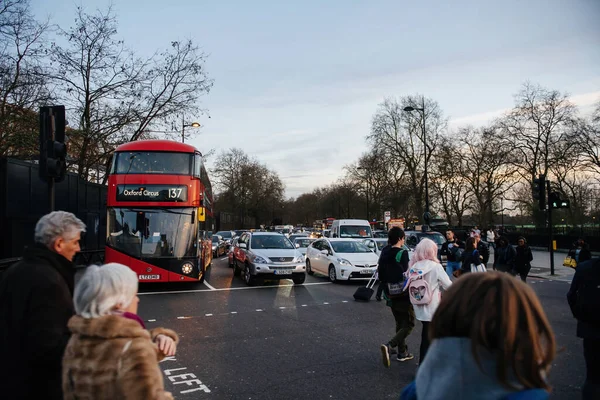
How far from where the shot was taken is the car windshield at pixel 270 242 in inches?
634

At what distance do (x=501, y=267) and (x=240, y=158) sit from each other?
7072cm

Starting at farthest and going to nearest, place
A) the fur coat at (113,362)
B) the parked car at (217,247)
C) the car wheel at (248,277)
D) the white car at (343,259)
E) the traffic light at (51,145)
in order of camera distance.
Result: the parked car at (217,247) < the white car at (343,259) < the car wheel at (248,277) < the traffic light at (51,145) < the fur coat at (113,362)

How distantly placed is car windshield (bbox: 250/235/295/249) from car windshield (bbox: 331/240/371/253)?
5.60 feet

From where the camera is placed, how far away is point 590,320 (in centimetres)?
371

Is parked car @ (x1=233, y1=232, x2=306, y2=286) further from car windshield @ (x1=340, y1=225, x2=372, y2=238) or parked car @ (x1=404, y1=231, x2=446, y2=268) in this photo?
car windshield @ (x1=340, y1=225, x2=372, y2=238)

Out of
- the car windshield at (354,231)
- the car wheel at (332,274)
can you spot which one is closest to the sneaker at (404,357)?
the car wheel at (332,274)

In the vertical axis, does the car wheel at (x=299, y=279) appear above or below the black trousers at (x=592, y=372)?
below

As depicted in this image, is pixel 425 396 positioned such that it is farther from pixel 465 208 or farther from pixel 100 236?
pixel 465 208

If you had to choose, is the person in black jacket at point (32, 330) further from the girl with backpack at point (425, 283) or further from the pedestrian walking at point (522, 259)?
the pedestrian walking at point (522, 259)

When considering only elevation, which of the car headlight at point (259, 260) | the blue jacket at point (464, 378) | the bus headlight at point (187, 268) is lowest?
the bus headlight at point (187, 268)

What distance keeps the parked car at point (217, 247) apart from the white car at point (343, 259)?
566 inches

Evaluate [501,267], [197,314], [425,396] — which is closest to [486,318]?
[425,396]

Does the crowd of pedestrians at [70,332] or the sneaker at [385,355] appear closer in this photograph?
the crowd of pedestrians at [70,332]

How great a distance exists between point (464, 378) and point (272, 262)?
1330 cm
